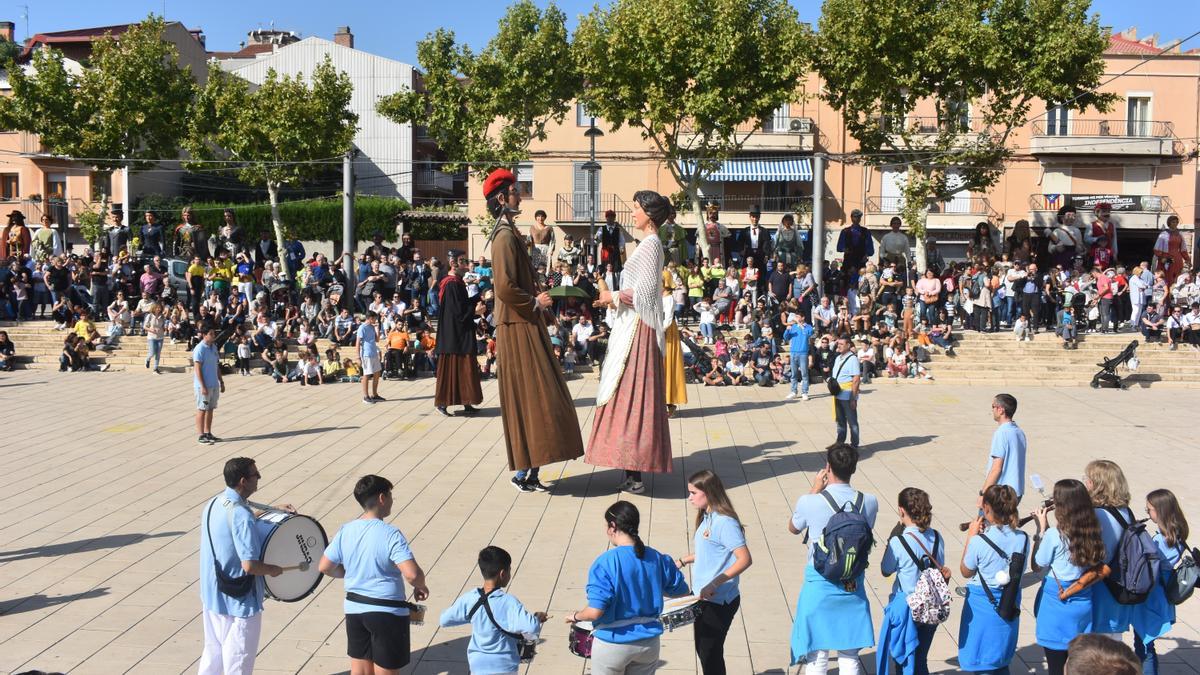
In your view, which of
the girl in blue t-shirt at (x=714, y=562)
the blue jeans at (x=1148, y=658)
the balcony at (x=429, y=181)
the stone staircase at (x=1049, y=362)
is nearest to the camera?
the girl in blue t-shirt at (x=714, y=562)

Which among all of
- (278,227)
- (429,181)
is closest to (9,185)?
(278,227)

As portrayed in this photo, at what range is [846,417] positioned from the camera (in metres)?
12.8

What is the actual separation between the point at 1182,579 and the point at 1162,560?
0.14m

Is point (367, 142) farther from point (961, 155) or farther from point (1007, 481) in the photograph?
point (1007, 481)

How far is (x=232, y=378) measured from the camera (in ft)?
64.3

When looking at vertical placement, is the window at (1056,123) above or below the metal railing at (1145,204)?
above

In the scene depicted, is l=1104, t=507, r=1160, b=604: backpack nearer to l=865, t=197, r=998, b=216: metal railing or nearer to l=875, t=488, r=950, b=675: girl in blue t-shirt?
l=875, t=488, r=950, b=675: girl in blue t-shirt

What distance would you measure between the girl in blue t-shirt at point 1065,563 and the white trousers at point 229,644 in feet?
13.3

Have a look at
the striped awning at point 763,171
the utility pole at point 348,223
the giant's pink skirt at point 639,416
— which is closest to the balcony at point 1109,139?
the striped awning at point 763,171

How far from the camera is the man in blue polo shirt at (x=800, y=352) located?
17141mm

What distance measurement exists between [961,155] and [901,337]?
8583 mm

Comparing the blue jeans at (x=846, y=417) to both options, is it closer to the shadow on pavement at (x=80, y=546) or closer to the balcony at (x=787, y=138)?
the shadow on pavement at (x=80, y=546)

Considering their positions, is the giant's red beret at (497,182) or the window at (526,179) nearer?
the giant's red beret at (497,182)

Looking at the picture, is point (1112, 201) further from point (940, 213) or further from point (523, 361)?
point (523, 361)
